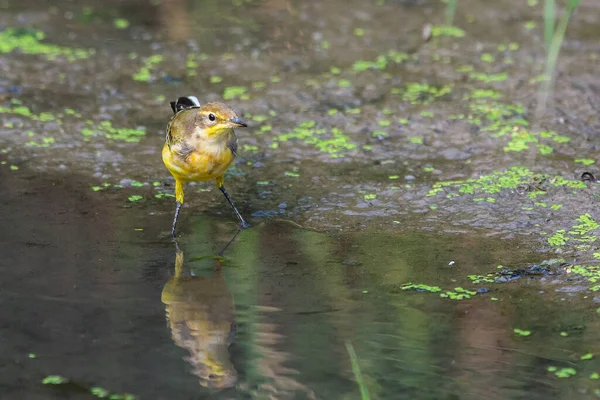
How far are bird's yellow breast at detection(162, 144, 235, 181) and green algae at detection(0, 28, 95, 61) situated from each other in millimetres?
4169

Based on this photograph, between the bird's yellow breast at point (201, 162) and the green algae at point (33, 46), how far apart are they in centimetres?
417

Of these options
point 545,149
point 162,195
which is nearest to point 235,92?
point 162,195

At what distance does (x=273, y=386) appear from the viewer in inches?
170

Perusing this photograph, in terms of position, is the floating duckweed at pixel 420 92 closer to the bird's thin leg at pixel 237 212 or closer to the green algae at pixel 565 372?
the bird's thin leg at pixel 237 212

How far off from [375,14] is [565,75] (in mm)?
2969

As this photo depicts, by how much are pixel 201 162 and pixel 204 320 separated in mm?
1531

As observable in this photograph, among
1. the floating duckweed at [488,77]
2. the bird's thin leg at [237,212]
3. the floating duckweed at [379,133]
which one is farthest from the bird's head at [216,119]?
the floating duckweed at [488,77]

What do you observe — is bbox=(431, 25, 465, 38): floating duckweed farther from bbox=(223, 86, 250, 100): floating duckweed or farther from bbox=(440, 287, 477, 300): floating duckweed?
bbox=(440, 287, 477, 300): floating duckweed

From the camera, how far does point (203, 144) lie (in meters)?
6.27

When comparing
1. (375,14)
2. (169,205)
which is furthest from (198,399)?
(375,14)

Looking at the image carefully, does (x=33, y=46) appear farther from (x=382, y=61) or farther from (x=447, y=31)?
(x=447, y=31)

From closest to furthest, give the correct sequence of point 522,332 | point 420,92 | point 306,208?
point 522,332, point 306,208, point 420,92

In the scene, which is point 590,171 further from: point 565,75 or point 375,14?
point 375,14

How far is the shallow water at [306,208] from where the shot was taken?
14.9 ft
